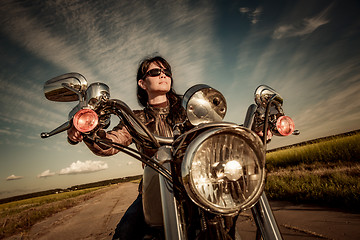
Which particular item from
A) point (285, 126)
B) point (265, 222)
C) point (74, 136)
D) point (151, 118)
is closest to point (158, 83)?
point (151, 118)

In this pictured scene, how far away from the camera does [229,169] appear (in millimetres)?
716

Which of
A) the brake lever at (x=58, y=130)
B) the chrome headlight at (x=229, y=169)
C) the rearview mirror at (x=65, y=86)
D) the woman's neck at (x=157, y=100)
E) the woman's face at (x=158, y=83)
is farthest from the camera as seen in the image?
the woman's neck at (x=157, y=100)

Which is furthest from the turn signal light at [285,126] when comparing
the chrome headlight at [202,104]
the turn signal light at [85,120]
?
the turn signal light at [85,120]

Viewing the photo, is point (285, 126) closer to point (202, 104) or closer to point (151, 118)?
point (202, 104)

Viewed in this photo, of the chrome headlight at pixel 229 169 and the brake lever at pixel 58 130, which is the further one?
the brake lever at pixel 58 130

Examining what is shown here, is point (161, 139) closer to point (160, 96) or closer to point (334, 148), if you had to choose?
point (160, 96)

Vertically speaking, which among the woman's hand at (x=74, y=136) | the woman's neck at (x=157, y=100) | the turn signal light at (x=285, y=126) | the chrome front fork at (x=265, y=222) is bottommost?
the chrome front fork at (x=265, y=222)

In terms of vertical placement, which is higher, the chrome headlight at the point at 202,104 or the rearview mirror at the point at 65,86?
the rearview mirror at the point at 65,86

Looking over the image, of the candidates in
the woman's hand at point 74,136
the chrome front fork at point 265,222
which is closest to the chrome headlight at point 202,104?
the chrome front fork at point 265,222

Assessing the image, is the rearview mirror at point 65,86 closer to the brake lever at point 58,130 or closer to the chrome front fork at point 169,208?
the brake lever at point 58,130

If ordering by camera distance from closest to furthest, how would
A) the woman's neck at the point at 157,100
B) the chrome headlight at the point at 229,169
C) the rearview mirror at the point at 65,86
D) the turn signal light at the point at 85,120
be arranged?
the chrome headlight at the point at 229,169 < the turn signal light at the point at 85,120 < the rearview mirror at the point at 65,86 < the woman's neck at the point at 157,100

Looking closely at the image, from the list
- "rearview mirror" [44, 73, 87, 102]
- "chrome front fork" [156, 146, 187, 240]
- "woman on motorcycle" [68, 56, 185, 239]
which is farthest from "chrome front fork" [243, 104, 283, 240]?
"rearview mirror" [44, 73, 87, 102]

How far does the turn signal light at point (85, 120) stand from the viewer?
831mm

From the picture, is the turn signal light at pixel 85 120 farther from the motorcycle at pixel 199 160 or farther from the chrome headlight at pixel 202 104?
the chrome headlight at pixel 202 104
